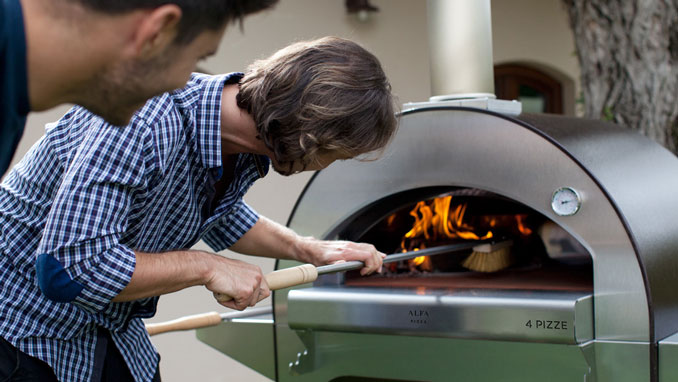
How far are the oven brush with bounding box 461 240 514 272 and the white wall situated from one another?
1.02 metres

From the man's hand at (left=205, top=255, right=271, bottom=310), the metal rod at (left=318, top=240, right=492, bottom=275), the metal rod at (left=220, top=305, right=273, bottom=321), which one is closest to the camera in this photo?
the man's hand at (left=205, top=255, right=271, bottom=310)

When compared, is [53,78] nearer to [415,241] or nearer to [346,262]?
[346,262]

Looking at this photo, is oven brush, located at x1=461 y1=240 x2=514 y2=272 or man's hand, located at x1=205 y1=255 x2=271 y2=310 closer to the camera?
man's hand, located at x1=205 y1=255 x2=271 y2=310

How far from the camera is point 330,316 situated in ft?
6.09

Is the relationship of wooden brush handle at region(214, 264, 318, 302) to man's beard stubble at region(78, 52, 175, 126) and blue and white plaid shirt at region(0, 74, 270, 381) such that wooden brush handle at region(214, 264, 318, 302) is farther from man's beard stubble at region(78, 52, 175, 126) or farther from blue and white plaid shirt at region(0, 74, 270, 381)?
man's beard stubble at region(78, 52, 175, 126)

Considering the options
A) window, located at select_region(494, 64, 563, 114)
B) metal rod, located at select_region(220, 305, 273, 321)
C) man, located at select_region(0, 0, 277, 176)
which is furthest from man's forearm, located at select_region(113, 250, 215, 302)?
window, located at select_region(494, 64, 563, 114)

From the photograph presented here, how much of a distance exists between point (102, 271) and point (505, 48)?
3796 mm

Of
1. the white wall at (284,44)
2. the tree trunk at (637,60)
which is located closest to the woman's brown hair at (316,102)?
the white wall at (284,44)

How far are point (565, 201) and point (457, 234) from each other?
0.52 meters

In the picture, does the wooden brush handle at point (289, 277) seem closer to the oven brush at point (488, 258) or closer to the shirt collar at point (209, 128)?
the shirt collar at point (209, 128)

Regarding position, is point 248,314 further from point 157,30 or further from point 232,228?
point 157,30

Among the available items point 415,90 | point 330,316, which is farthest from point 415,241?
point 415,90

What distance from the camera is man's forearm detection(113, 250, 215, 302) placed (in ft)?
4.02

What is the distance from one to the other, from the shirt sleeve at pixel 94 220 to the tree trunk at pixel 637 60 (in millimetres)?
2171
